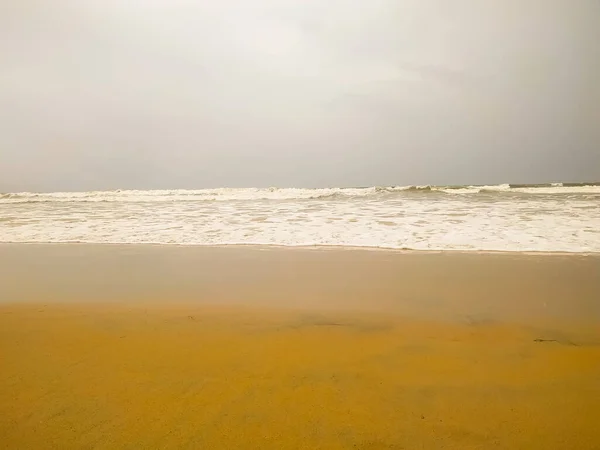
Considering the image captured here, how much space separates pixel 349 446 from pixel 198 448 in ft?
2.08

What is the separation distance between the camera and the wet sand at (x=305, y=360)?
164cm

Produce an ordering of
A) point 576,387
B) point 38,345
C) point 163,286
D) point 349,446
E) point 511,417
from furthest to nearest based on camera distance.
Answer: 1. point 163,286
2. point 38,345
3. point 576,387
4. point 511,417
5. point 349,446

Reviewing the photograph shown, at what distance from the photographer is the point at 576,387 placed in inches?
76.6

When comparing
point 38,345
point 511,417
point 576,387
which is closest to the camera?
point 511,417

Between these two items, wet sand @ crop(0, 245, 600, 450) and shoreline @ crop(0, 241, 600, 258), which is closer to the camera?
wet sand @ crop(0, 245, 600, 450)

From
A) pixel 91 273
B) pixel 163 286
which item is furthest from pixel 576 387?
pixel 91 273

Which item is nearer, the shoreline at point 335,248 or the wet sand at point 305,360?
the wet sand at point 305,360

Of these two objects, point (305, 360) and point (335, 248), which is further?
point (335, 248)

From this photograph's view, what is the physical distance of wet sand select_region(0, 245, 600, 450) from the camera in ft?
5.39

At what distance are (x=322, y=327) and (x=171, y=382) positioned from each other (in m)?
1.19

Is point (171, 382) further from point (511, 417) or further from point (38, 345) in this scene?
point (511, 417)

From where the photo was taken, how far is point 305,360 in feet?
7.49

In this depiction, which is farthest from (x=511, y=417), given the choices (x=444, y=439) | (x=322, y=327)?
(x=322, y=327)

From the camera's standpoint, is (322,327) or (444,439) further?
(322,327)
